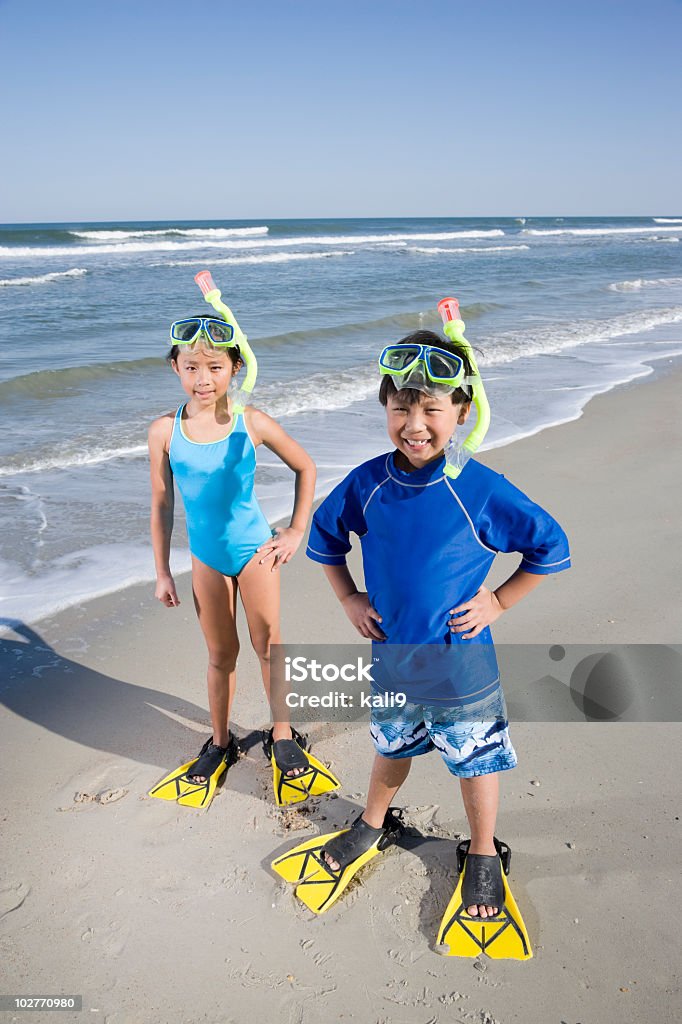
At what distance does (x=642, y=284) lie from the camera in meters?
23.1

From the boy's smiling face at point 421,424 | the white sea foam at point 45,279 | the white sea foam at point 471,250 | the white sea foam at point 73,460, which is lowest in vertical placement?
the white sea foam at point 73,460

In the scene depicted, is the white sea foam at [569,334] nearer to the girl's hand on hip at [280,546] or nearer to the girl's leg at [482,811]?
the girl's hand on hip at [280,546]

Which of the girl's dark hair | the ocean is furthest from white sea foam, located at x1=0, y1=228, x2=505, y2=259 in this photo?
the girl's dark hair

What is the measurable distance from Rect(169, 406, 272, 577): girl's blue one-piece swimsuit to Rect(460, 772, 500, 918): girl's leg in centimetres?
132

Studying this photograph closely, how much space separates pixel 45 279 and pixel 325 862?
25397 mm

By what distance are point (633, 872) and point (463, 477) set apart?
165 cm

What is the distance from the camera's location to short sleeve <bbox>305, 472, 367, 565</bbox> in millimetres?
2508

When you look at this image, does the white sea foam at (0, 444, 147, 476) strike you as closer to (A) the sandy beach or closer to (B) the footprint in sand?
(A) the sandy beach

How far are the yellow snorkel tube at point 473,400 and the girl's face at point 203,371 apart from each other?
3.66 ft

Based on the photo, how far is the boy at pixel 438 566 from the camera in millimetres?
2326

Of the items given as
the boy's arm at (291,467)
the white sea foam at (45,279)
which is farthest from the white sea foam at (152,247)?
the boy's arm at (291,467)

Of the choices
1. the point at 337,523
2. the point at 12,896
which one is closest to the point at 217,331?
the point at 337,523

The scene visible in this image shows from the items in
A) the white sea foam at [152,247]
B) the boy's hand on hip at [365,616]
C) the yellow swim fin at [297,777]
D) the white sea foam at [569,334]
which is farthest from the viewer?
the white sea foam at [152,247]

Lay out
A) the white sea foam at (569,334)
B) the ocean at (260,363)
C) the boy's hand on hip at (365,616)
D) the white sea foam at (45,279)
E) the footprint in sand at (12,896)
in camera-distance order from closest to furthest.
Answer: the boy's hand on hip at (365,616), the footprint in sand at (12,896), the ocean at (260,363), the white sea foam at (569,334), the white sea foam at (45,279)
